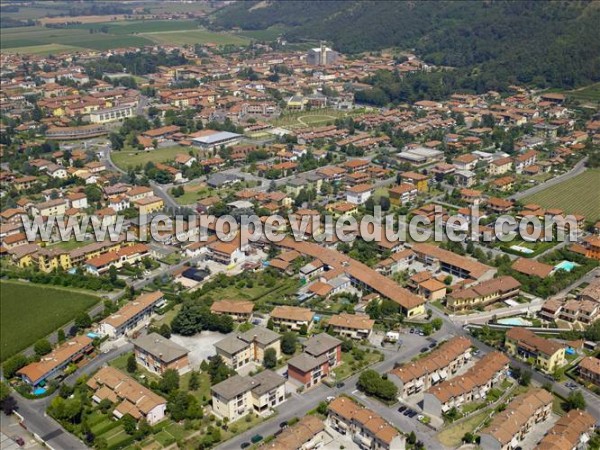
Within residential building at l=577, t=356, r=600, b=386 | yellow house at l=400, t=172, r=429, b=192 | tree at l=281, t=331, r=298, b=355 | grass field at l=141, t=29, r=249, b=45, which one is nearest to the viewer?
residential building at l=577, t=356, r=600, b=386

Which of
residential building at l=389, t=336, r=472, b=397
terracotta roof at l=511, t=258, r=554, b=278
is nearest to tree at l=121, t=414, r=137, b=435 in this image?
residential building at l=389, t=336, r=472, b=397

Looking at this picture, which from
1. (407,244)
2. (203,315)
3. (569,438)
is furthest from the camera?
(407,244)

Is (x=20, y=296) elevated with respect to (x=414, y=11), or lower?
lower

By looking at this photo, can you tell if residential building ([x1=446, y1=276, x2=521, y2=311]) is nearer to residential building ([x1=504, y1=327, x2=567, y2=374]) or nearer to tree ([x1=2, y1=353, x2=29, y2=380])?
residential building ([x1=504, y1=327, x2=567, y2=374])

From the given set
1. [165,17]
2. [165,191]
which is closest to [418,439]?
[165,191]

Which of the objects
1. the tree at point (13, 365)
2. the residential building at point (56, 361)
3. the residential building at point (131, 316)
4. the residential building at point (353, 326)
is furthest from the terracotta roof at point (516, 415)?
the tree at point (13, 365)

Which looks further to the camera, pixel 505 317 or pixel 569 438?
pixel 505 317

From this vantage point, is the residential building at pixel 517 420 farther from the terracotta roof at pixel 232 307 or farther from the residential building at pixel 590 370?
the terracotta roof at pixel 232 307

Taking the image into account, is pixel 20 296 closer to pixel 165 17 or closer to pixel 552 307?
pixel 552 307
